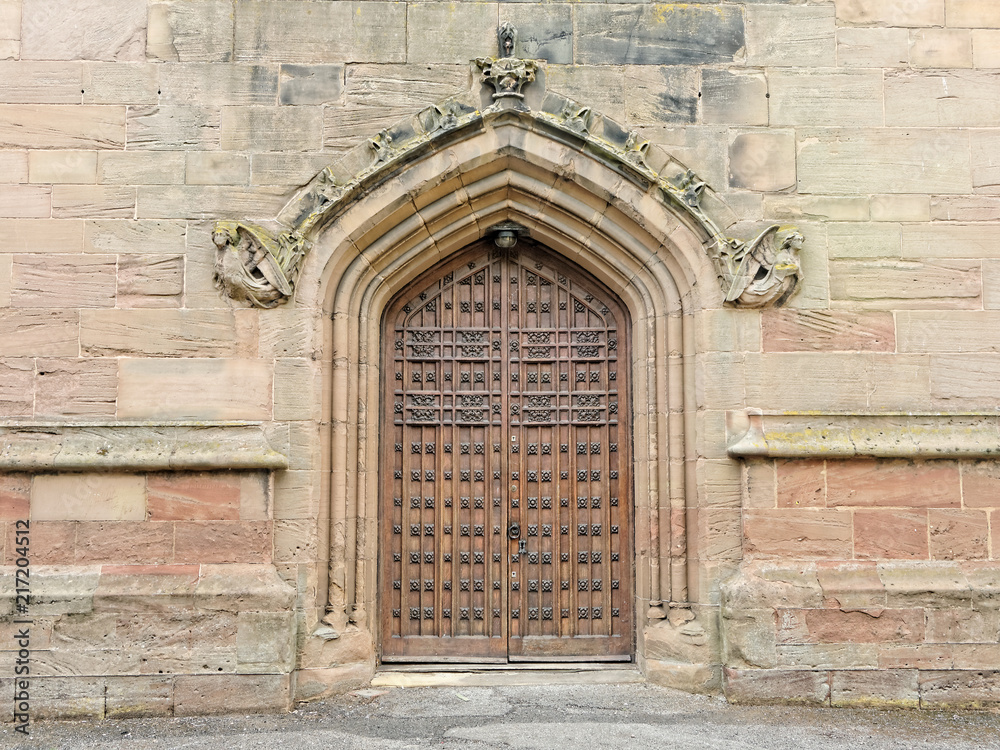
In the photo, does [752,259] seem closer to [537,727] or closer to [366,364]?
[366,364]

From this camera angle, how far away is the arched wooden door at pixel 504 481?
563 cm

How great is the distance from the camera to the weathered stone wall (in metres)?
4.97

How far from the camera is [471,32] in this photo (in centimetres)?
545

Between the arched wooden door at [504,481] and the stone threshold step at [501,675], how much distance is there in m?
0.08

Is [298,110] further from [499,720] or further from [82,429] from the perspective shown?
[499,720]

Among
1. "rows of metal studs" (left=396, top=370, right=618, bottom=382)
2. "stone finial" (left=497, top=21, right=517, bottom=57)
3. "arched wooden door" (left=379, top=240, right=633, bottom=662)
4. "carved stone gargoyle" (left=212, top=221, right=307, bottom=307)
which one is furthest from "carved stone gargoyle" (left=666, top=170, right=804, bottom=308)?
"carved stone gargoyle" (left=212, top=221, right=307, bottom=307)

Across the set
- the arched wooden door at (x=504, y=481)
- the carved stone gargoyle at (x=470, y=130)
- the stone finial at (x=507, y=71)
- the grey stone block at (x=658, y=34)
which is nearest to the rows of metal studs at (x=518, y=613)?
the arched wooden door at (x=504, y=481)

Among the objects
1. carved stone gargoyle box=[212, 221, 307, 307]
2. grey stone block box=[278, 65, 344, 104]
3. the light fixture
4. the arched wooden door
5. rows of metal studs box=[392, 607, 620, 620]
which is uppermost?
grey stone block box=[278, 65, 344, 104]

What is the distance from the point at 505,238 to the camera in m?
5.74

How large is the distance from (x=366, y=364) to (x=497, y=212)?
137 centimetres

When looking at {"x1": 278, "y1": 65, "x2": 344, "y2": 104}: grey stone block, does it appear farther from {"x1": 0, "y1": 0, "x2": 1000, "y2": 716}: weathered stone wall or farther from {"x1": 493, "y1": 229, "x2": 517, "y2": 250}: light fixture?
{"x1": 493, "y1": 229, "x2": 517, "y2": 250}: light fixture

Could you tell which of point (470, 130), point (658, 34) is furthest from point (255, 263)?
point (658, 34)

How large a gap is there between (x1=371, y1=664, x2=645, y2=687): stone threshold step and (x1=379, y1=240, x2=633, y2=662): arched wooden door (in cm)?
8

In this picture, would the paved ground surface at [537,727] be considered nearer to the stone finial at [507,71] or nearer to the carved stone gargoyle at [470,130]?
A: the carved stone gargoyle at [470,130]
